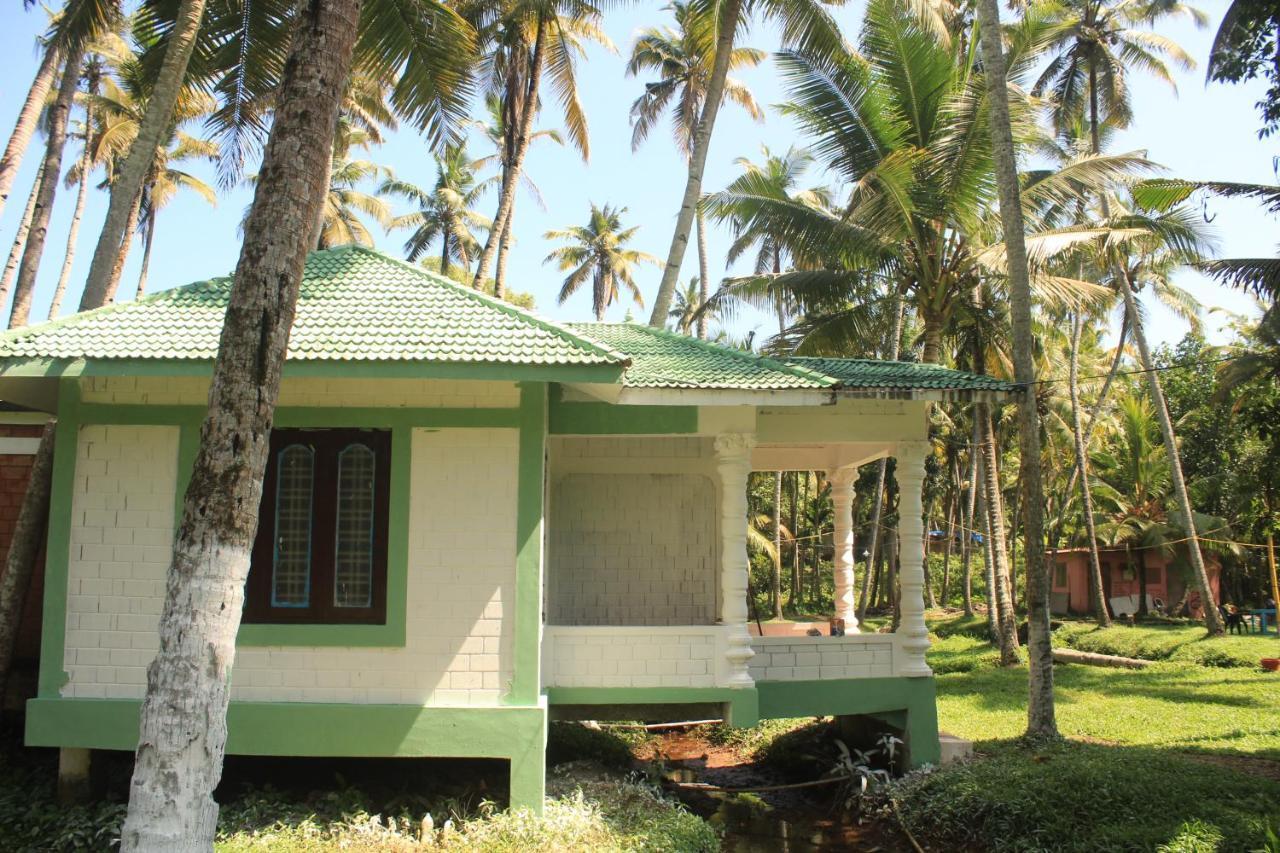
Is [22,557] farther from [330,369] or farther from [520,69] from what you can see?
[520,69]

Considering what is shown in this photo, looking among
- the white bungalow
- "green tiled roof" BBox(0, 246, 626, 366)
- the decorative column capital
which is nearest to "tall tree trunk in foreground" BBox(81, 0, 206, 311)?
the white bungalow

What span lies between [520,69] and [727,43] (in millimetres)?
6561

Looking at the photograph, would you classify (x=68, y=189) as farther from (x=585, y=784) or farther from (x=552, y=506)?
(x=585, y=784)

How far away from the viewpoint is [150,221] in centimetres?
3359

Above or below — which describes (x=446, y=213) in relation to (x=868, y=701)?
above

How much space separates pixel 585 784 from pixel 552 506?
12.6 ft

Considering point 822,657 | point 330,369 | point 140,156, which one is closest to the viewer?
point 330,369

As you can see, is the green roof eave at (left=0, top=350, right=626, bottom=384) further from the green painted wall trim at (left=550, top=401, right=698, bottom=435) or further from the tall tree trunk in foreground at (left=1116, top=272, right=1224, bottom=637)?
the tall tree trunk in foreground at (left=1116, top=272, right=1224, bottom=637)

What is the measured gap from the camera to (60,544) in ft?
27.1

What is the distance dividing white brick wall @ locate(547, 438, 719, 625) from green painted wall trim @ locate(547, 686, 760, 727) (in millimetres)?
2973

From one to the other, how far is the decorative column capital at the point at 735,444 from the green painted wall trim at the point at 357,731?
295cm

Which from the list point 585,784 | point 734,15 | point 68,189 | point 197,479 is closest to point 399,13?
point 734,15

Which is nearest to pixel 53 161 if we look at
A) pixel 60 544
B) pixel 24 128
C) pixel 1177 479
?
pixel 24 128

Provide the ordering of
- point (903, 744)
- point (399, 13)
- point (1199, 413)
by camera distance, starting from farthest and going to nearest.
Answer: point (1199, 413) → point (399, 13) → point (903, 744)
